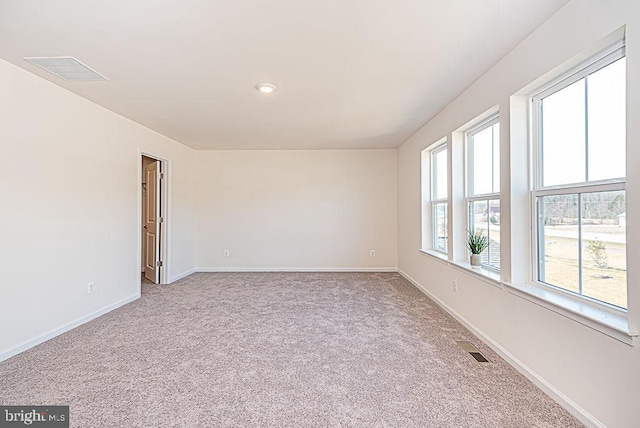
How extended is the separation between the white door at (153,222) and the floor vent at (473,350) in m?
4.50

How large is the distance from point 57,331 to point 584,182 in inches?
171

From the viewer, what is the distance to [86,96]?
3176mm

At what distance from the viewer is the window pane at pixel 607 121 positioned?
160cm

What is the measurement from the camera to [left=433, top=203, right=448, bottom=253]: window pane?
4.20m

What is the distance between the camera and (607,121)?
1.69 m

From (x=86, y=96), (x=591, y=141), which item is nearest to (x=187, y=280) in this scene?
(x=86, y=96)

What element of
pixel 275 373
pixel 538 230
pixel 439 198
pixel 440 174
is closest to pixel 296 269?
pixel 439 198

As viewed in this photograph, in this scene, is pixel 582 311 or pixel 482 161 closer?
pixel 582 311

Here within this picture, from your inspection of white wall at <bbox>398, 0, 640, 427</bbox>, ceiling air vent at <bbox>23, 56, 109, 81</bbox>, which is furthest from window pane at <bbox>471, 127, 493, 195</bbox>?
ceiling air vent at <bbox>23, 56, 109, 81</bbox>

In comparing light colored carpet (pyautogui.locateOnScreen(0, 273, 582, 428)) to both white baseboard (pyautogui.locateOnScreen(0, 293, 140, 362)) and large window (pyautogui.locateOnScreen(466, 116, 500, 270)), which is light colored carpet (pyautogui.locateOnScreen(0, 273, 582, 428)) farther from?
large window (pyautogui.locateOnScreen(466, 116, 500, 270))

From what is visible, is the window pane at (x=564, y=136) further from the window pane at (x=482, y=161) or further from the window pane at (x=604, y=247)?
the window pane at (x=482, y=161)

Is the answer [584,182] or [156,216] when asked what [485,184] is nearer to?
[584,182]

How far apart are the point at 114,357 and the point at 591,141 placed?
11.9 feet

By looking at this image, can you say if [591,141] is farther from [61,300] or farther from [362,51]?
[61,300]
